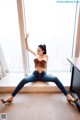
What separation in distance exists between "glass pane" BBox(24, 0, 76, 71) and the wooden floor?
A: 2.29 feet

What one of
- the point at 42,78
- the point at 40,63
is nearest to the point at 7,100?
the point at 42,78

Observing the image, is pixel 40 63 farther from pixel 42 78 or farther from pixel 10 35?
pixel 10 35

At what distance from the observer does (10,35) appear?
201 cm

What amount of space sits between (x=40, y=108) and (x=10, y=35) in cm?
123

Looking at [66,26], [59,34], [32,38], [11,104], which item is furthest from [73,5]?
[11,104]

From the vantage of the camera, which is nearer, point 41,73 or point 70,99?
point 70,99

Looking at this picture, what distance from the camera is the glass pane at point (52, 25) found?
183 cm

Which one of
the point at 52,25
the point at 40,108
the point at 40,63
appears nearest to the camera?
the point at 40,108

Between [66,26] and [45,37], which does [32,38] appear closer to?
[45,37]

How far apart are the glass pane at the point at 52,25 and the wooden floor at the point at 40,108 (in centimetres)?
70

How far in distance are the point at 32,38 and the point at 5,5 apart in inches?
25.2

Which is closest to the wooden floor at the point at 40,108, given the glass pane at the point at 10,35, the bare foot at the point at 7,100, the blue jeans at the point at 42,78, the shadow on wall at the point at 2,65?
the bare foot at the point at 7,100

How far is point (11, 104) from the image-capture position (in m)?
1.69

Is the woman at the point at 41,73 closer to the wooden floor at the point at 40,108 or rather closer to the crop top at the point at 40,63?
the crop top at the point at 40,63
